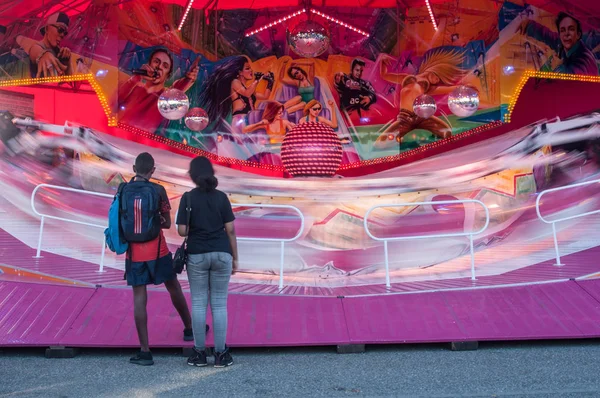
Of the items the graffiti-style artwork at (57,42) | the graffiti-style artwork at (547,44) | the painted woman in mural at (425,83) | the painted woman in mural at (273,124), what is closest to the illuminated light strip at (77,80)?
the graffiti-style artwork at (57,42)

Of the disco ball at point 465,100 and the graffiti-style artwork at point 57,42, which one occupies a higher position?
the graffiti-style artwork at point 57,42

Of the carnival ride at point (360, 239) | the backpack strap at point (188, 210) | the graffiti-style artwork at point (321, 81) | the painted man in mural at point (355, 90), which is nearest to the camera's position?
the backpack strap at point (188, 210)

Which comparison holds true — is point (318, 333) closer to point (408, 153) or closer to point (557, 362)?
point (557, 362)

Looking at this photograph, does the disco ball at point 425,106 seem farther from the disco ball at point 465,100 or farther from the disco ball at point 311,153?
the disco ball at point 311,153

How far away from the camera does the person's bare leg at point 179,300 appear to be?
4355 millimetres

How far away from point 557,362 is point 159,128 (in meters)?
7.97

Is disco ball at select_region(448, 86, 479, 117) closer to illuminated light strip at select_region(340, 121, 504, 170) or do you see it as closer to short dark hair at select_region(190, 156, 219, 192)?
illuminated light strip at select_region(340, 121, 504, 170)

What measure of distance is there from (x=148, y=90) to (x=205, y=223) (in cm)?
714

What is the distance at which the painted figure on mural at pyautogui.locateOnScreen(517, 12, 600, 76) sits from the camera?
33.0 ft

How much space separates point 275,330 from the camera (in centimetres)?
465

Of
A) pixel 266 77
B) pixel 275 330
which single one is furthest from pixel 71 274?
pixel 266 77

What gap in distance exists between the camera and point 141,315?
4.20 meters

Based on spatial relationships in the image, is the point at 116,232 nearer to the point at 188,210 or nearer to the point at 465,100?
the point at 188,210

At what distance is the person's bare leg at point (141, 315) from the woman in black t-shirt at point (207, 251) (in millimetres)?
298
